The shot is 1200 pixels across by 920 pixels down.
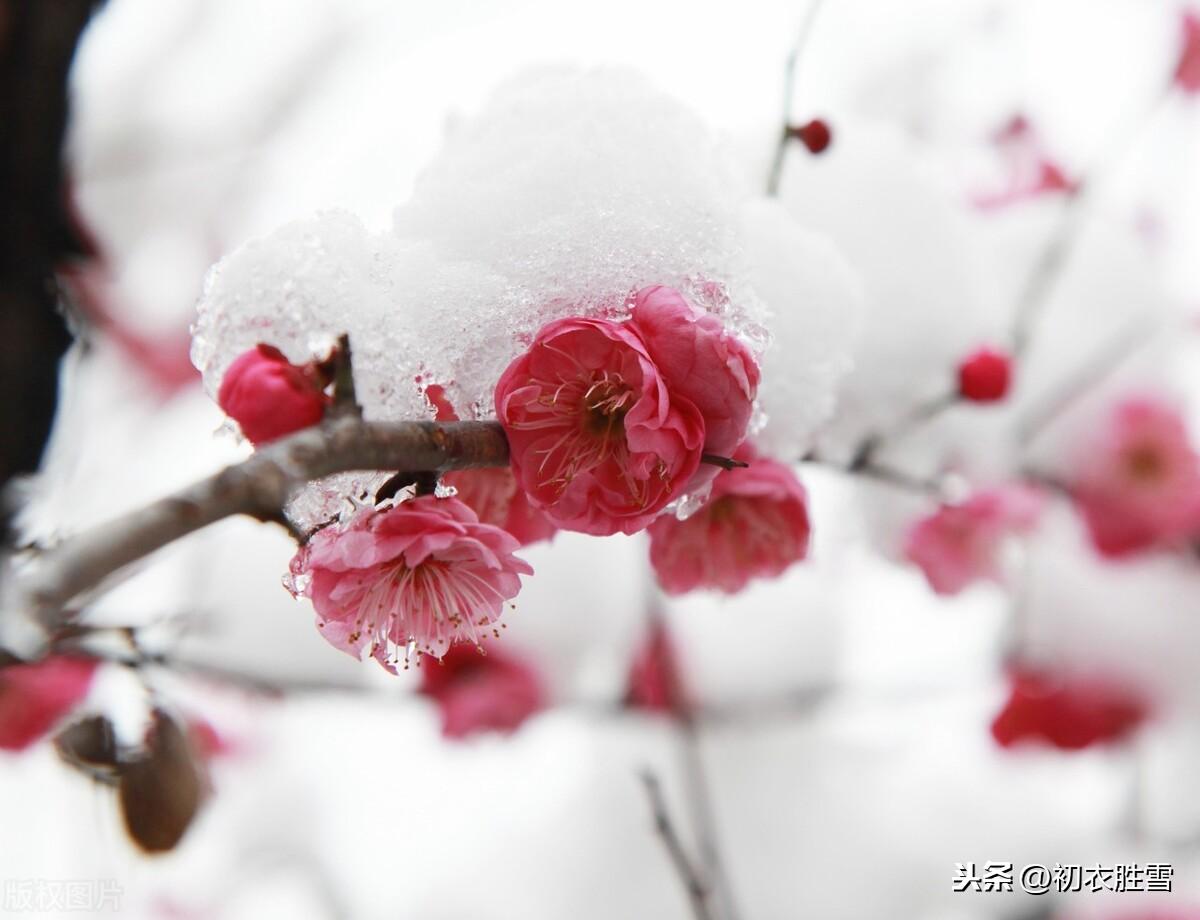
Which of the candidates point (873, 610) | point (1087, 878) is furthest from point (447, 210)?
point (873, 610)

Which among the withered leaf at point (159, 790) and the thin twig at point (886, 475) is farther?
the thin twig at point (886, 475)

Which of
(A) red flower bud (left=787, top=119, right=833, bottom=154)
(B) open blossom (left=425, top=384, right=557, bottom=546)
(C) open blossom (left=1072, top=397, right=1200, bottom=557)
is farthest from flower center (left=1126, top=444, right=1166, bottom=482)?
(B) open blossom (left=425, top=384, right=557, bottom=546)

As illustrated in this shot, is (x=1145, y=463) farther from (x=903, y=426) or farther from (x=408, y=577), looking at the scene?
(x=408, y=577)

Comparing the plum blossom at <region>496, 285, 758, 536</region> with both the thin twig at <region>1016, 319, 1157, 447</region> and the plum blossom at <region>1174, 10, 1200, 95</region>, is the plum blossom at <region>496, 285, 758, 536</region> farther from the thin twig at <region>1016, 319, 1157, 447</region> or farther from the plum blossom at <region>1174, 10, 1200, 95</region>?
the plum blossom at <region>1174, 10, 1200, 95</region>

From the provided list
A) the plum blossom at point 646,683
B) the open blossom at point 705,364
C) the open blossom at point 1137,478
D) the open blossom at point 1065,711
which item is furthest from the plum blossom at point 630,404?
the open blossom at point 1065,711

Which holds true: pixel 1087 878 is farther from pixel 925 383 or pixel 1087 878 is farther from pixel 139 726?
pixel 139 726

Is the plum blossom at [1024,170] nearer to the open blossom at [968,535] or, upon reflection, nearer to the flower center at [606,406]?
the open blossom at [968,535]

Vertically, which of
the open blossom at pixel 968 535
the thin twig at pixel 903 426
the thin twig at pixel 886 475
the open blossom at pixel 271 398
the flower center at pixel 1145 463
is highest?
the open blossom at pixel 271 398
